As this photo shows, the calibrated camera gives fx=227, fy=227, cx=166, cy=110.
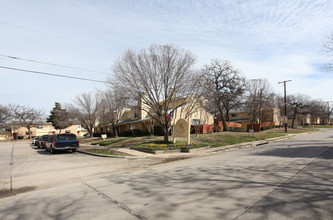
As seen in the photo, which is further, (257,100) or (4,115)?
(4,115)

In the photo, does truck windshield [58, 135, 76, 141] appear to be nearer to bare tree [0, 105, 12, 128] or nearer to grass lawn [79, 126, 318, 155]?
grass lawn [79, 126, 318, 155]

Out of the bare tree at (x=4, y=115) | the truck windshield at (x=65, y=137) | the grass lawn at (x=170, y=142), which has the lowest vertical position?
the grass lawn at (x=170, y=142)

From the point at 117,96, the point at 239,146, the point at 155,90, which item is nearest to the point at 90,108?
the point at 117,96

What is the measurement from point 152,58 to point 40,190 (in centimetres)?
1309

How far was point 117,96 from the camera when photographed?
19.2 meters

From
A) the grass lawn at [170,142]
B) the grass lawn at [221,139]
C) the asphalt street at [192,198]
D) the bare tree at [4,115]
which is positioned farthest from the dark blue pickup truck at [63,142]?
the bare tree at [4,115]

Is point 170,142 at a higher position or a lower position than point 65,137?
lower

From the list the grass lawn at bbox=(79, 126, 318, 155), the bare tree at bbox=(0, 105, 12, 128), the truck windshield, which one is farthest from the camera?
the bare tree at bbox=(0, 105, 12, 128)

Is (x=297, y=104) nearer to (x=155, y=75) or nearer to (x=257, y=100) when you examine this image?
(x=257, y=100)

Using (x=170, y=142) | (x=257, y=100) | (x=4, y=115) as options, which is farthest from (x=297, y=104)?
(x=4, y=115)

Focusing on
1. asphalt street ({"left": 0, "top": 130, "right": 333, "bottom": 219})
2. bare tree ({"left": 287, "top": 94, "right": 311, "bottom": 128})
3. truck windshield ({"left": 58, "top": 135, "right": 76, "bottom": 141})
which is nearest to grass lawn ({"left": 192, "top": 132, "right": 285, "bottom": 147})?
truck windshield ({"left": 58, "top": 135, "right": 76, "bottom": 141})

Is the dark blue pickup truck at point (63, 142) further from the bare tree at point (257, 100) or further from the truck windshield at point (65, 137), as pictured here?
the bare tree at point (257, 100)

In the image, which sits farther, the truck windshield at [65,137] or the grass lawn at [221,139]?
the grass lawn at [221,139]

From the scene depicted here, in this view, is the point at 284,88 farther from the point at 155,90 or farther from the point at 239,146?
the point at 155,90
